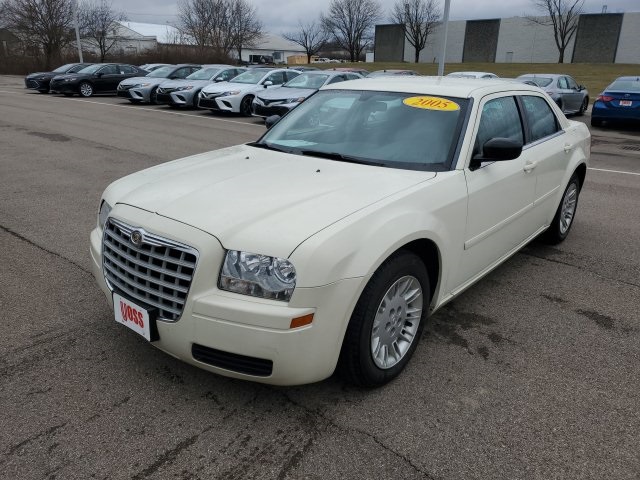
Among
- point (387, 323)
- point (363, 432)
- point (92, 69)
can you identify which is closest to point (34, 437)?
point (363, 432)

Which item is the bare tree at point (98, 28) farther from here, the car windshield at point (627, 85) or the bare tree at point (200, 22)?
the car windshield at point (627, 85)

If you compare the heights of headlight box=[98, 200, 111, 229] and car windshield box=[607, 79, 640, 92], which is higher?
car windshield box=[607, 79, 640, 92]

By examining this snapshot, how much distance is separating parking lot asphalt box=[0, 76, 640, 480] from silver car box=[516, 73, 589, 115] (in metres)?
13.4

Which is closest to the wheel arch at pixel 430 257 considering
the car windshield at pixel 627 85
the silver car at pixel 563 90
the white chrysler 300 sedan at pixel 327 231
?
the white chrysler 300 sedan at pixel 327 231

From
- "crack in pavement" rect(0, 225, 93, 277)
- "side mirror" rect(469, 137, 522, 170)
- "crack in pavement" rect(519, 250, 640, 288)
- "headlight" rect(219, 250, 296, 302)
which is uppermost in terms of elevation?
"side mirror" rect(469, 137, 522, 170)

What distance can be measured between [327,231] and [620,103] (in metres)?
14.9

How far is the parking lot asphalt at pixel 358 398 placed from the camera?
234 cm

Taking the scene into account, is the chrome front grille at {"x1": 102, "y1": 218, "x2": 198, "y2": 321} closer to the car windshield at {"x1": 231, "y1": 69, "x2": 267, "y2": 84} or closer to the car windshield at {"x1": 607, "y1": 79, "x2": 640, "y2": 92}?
the car windshield at {"x1": 607, "y1": 79, "x2": 640, "y2": 92}

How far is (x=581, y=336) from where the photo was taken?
11.5 feet

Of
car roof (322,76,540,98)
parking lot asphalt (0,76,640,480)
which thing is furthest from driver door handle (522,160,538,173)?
parking lot asphalt (0,76,640,480)

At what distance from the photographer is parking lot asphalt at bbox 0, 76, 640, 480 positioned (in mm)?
2340

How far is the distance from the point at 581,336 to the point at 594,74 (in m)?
42.4

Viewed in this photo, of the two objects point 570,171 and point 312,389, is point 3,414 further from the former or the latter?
point 570,171

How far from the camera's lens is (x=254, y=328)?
2.33m
